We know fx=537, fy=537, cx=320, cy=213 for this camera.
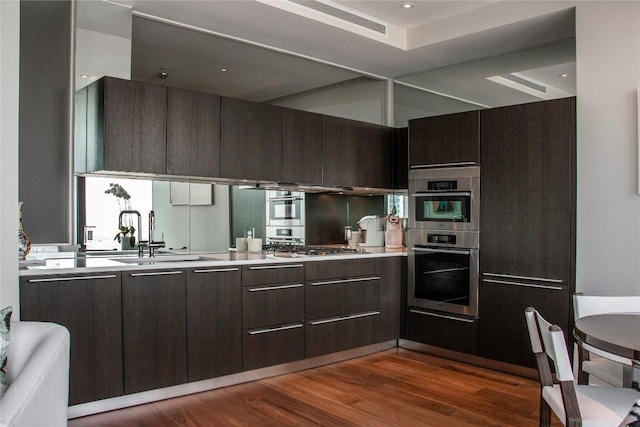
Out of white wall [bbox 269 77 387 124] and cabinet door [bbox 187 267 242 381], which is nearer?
cabinet door [bbox 187 267 242 381]

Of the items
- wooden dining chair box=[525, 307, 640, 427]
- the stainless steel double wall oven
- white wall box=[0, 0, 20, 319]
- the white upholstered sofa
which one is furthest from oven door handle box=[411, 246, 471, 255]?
the white upholstered sofa

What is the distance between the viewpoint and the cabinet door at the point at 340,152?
15.5 feet

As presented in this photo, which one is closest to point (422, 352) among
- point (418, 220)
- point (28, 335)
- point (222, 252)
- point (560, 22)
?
point (418, 220)

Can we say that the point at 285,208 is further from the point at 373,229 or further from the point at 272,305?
the point at 272,305

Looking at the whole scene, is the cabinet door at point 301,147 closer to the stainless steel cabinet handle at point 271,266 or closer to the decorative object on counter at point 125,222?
the stainless steel cabinet handle at point 271,266

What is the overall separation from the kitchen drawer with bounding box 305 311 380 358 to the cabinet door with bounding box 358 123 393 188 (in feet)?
4.11

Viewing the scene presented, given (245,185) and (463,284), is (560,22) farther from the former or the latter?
(245,185)

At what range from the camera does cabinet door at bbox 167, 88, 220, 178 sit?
375cm

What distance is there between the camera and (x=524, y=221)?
4.04 meters

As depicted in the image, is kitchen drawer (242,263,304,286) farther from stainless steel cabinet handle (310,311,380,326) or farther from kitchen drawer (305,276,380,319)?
stainless steel cabinet handle (310,311,380,326)

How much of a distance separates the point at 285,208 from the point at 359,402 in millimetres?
1984

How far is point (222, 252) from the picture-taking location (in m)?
4.43

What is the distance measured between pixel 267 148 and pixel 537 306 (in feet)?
7.77

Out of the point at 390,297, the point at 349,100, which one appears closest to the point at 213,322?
the point at 390,297
